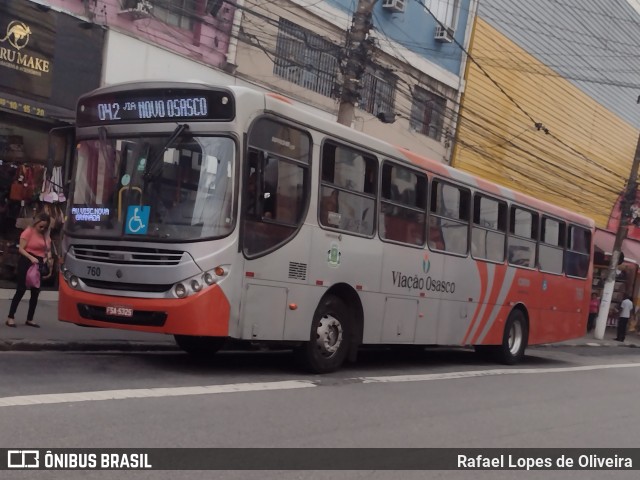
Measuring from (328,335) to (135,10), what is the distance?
8.11 metres

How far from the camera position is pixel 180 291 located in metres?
8.12

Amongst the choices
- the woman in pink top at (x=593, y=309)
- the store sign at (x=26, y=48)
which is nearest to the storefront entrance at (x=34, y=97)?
the store sign at (x=26, y=48)

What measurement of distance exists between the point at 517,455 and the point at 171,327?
12.1 feet

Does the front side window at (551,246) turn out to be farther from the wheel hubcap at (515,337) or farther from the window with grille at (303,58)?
the window with grille at (303,58)

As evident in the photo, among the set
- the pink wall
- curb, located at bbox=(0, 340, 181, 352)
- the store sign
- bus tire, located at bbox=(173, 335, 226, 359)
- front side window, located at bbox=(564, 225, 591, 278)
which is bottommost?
curb, located at bbox=(0, 340, 181, 352)

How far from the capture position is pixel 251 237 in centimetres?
846

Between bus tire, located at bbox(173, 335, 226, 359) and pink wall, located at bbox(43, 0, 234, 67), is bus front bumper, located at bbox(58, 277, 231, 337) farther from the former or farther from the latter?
pink wall, located at bbox(43, 0, 234, 67)

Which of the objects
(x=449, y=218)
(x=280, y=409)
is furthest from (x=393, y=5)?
(x=280, y=409)

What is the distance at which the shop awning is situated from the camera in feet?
106

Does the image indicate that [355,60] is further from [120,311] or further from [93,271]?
[120,311]

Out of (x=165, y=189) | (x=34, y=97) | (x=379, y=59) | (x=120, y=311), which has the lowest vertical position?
(x=120, y=311)

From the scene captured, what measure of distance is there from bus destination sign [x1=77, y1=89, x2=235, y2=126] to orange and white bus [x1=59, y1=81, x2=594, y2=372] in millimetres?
15

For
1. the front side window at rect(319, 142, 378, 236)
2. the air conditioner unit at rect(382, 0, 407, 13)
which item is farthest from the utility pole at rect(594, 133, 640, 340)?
the front side window at rect(319, 142, 378, 236)

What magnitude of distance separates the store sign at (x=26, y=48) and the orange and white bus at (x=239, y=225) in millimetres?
4690
